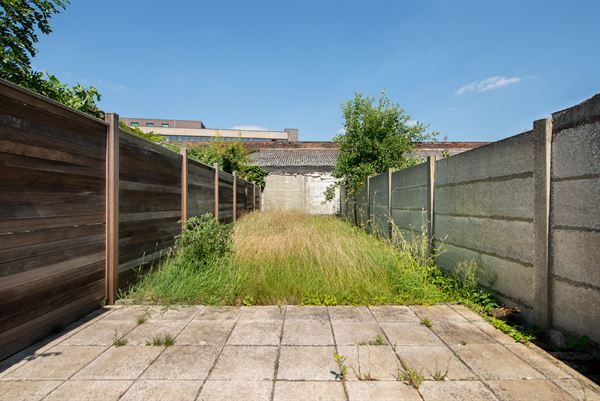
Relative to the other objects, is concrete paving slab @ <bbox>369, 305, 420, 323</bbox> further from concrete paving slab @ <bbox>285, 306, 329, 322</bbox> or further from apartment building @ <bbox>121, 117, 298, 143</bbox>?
apartment building @ <bbox>121, 117, 298, 143</bbox>

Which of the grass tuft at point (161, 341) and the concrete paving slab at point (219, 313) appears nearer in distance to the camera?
the grass tuft at point (161, 341)

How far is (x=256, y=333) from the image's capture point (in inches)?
100

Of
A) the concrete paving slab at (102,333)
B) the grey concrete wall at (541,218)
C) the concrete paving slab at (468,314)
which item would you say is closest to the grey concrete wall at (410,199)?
the grey concrete wall at (541,218)

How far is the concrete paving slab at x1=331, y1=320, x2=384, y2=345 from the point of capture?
2.40 meters

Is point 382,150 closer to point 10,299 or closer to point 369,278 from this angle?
point 369,278

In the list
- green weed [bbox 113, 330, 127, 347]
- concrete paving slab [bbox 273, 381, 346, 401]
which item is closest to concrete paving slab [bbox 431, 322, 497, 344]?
concrete paving slab [bbox 273, 381, 346, 401]

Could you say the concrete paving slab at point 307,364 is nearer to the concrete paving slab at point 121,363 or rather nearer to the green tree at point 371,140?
the concrete paving slab at point 121,363

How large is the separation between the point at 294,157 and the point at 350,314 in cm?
2085

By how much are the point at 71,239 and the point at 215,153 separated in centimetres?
1226

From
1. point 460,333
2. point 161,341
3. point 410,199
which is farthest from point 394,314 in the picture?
point 410,199

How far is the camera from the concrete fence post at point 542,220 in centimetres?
240

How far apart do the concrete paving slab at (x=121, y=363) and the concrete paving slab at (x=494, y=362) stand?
7.14ft

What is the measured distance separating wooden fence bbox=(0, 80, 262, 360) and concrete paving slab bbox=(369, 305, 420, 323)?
108 inches

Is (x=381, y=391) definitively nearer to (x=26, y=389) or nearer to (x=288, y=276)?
(x=26, y=389)
